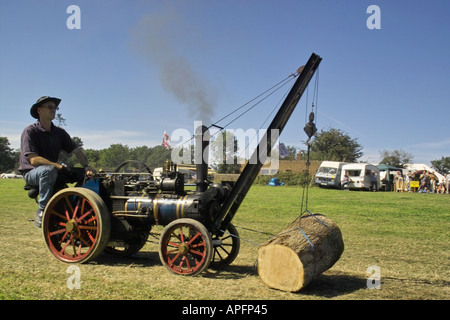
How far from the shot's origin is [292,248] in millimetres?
4855

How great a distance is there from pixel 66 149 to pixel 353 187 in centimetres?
2863

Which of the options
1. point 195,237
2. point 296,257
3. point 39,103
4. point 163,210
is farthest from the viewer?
point 39,103

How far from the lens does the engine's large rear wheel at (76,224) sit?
5852 mm

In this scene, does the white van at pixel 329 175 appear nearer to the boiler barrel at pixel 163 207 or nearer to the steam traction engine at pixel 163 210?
the steam traction engine at pixel 163 210

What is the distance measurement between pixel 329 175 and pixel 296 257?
28965 millimetres

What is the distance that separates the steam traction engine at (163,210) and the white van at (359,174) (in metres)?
27.3

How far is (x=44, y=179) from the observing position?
6137 millimetres

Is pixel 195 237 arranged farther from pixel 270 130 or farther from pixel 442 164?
pixel 442 164

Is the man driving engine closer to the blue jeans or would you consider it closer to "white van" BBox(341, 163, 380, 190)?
the blue jeans

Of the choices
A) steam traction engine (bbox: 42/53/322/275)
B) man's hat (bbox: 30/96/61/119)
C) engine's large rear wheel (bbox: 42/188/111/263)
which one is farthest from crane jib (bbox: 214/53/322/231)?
man's hat (bbox: 30/96/61/119)

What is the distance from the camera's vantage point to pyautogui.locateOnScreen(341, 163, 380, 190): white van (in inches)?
1252

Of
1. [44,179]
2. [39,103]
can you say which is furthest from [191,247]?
[39,103]

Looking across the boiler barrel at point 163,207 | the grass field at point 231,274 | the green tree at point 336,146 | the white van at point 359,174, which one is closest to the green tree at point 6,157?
the green tree at point 336,146
